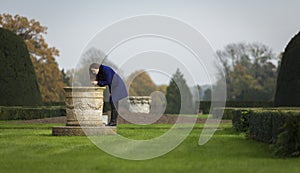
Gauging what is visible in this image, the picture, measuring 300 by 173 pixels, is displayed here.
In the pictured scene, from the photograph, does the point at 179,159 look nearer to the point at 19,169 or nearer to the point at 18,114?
the point at 19,169

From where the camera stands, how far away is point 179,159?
9.09 m

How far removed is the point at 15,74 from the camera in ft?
101

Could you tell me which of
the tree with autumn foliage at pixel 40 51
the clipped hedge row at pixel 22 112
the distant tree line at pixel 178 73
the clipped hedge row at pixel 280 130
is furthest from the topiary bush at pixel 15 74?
the clipped hedge row at pixel 280 130

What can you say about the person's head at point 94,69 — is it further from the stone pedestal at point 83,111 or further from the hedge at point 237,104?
the hedge at point 237,104

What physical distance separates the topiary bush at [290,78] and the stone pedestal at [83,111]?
11234 millimetres

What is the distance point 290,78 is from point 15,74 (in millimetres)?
14447

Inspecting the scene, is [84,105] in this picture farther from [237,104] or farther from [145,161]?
[237,104]

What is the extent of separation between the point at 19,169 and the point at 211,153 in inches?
140

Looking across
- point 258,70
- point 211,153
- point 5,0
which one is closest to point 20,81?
point 5,0

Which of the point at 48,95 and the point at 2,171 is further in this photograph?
the point at 48,95

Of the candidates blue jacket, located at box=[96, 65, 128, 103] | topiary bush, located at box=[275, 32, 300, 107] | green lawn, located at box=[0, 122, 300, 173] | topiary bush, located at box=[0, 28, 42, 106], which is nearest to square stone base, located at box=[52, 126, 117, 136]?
blue jacket, located at box=[96, 65, 128, 103]

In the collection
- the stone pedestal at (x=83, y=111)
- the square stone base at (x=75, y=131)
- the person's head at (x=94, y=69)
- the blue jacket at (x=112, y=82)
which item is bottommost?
the square stone base at (x=75, y=131)

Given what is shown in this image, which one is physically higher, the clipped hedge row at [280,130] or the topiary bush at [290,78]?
the topiary bush at [290,78]

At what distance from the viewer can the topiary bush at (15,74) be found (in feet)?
99.3
